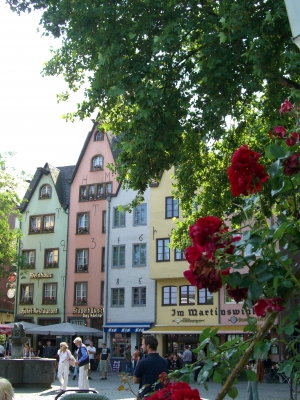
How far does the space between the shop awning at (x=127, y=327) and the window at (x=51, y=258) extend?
843 cm

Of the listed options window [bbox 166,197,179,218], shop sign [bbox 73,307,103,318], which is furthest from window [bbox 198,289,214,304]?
shop sign [bbox 73,307,103,318]

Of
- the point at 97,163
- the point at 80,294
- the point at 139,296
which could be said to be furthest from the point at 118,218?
the point at 80,294

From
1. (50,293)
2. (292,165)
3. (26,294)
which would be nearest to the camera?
(292,165)

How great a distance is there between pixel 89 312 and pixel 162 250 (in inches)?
321

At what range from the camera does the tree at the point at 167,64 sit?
1515cm

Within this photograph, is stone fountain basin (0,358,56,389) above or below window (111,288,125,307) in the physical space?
below

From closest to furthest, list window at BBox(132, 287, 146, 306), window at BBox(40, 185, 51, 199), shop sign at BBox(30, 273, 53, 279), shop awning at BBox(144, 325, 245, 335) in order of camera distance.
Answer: shop awning at BBox(144, 325, 245, 335)
window at BBox(132, 287, 146, 306)
shop sign at BBox(30, 273, 53, 279)
window at BBox(40, 185, 51, 199)

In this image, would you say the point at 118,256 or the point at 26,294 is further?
the point at 26,294

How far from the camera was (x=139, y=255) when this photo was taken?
46531mm

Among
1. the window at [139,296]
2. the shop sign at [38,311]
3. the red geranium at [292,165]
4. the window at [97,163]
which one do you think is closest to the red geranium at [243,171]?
the red geranium at [292,165]

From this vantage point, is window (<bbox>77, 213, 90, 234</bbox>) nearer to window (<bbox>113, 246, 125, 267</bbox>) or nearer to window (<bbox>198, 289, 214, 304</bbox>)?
window (<bbox>113, 246, 125, 267</bbox>)

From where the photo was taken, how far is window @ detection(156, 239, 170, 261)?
4392 cm

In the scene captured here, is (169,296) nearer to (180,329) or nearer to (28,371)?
(180,329)

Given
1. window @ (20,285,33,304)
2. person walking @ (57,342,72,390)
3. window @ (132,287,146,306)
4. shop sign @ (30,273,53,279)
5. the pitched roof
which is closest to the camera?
person walking @ (57,342,72,390)
